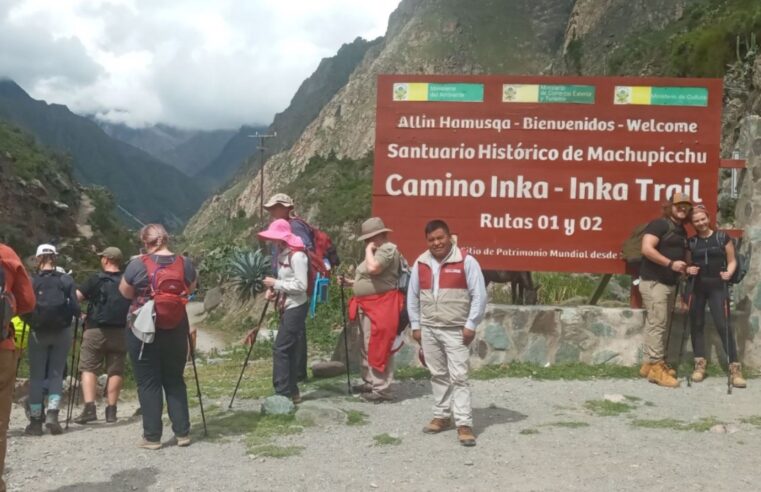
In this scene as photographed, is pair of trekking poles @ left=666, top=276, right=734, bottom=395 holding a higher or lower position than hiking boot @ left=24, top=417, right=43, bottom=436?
higher

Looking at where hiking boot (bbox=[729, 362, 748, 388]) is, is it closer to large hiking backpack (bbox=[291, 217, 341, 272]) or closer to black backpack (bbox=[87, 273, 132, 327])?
large hiking backpack (bbox=[291, 217, 341, 272])

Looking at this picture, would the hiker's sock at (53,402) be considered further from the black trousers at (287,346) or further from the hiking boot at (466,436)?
the hiking boot at (466,436)

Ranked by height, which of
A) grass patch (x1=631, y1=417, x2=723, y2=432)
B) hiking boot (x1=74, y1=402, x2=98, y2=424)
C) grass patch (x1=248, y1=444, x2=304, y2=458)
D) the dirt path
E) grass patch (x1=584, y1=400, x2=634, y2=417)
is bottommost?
the dirt path

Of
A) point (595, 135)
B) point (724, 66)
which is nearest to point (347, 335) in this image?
point (595, 135)

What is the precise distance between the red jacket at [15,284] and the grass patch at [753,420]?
17.3ft

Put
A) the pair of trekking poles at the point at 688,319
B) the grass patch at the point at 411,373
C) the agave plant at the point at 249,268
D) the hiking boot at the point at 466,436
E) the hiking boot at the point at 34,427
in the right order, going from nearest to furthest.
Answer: the hiking boot at the point at 466,436
the hiking boot at the point at 34,427
the pair of trekking poles at the point at 688,319
the grass patch at the point at 411,373
the agave plant at the point at 249,268

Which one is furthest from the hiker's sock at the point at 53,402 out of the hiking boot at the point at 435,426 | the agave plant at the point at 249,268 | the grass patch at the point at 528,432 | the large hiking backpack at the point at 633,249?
the agave plant at the point at 249,268

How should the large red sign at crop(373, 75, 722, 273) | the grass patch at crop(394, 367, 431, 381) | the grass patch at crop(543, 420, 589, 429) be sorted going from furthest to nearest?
the large red sign at crop(373, 75, 722, 273), the grass patch at crop(394, 367, 431, 381), the grass patch at crop(543, 420, 589, 429)

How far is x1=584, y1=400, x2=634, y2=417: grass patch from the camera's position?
6.56 metres

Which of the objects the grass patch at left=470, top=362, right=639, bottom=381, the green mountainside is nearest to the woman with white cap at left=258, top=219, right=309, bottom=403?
the grass patch at left=470, top=362, right=639, bottom=381

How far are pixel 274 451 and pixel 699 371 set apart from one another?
4.49 m

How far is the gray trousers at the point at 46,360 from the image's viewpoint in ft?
21.4

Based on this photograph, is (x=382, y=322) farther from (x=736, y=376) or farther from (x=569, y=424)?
(x=736, y=376)

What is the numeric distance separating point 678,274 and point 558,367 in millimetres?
1596
